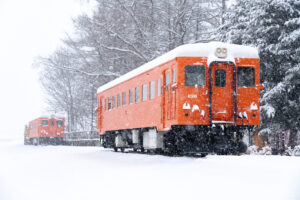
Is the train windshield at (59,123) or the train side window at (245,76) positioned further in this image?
the train windshield at (59,123)

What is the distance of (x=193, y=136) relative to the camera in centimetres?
1330

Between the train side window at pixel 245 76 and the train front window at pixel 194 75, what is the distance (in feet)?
A: 3.56

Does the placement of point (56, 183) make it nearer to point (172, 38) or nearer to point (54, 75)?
point (172, 38)

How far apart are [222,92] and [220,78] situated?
1.25 feet

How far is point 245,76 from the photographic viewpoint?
45.1 ft

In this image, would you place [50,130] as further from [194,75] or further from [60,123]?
[194,75]

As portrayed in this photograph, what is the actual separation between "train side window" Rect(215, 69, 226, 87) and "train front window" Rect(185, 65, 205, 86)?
1.22 ft

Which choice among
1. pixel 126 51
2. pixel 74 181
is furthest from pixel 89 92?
pixel 74 181

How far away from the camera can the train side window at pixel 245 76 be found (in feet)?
44.8

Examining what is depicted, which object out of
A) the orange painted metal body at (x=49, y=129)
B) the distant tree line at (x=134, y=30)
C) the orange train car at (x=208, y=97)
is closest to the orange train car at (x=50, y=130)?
the orange painted metal body at (x=49, y=129)

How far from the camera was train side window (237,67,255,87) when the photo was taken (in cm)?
1365

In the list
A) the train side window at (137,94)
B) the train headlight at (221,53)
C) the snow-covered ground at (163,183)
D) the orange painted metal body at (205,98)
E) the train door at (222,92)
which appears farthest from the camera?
the train side window at (137,94)

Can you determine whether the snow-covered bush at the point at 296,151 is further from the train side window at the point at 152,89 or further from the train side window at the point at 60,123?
the train side window at the point at 60,123

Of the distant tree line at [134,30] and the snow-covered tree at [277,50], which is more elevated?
the distant tree line at [134,30]
